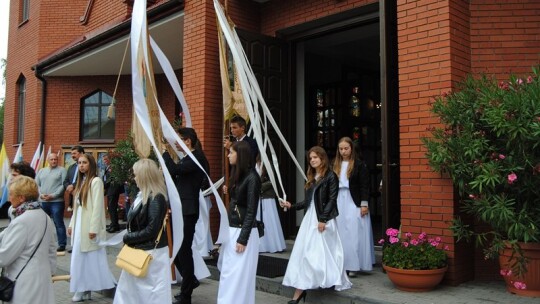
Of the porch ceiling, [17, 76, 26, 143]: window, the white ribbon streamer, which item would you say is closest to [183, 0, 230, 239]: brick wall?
the porch ceiling

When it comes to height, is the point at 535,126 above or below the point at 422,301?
above

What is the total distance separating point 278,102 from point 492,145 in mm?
4356

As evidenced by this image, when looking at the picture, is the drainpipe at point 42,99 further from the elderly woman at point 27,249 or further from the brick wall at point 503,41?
the brick wall at point 503,41

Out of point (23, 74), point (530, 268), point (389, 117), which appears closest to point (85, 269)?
point (389, 117)

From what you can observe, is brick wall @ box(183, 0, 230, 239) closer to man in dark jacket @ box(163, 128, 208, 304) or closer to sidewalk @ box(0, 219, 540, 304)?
sidewalk @ box(0, 219, 540, 304)

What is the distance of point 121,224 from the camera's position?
39.8 feet

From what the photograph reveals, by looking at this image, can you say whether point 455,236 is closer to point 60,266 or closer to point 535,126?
point 535,126

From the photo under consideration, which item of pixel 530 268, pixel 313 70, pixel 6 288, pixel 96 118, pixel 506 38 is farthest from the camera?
pixel 96 118

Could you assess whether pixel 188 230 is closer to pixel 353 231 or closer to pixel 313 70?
pixel 353 231

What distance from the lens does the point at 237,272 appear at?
4727 millimetres

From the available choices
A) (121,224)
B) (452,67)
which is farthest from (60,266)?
(452,67)

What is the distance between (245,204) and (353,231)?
6.95 ft

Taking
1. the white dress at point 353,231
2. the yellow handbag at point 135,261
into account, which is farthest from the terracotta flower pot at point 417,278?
the yellow handbag at point 135,261

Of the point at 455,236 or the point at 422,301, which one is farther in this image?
the point at 455,236
